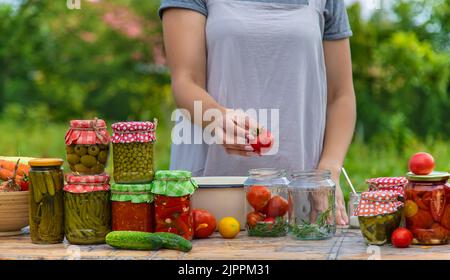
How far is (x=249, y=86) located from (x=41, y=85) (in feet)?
25.0

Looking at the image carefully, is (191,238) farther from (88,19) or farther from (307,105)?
(88,19)

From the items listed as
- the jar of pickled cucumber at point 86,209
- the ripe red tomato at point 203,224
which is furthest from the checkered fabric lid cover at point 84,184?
the ripe red tomato at point 203,224

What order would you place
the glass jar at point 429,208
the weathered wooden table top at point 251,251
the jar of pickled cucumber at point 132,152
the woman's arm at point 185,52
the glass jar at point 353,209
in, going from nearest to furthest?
the weathered wooden table top at point 251,251, the glass jar at point 429,208, the jar of pickled cucumber at point 132,152, the glass jar at point 353,209, the woman's arm at point 185,52

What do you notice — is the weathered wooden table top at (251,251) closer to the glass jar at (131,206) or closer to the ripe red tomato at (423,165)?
the glass jar at (131,206)

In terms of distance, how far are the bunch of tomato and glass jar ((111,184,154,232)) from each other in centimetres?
31

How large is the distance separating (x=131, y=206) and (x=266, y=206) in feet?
1.30

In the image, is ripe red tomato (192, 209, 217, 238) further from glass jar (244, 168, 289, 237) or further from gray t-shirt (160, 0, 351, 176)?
gray t-shirt (160, 0, 351, 176)

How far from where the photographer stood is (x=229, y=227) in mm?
2270

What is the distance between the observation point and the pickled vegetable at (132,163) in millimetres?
2221

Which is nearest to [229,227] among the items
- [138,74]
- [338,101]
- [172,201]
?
[172,201]

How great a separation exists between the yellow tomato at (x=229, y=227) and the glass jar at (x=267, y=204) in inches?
2.0

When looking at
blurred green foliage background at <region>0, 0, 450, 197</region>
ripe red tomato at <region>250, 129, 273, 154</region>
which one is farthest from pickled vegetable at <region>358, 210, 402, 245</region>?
blurred green foliage background at <region>0, 0, 450, 197</region>

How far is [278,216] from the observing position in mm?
2297
